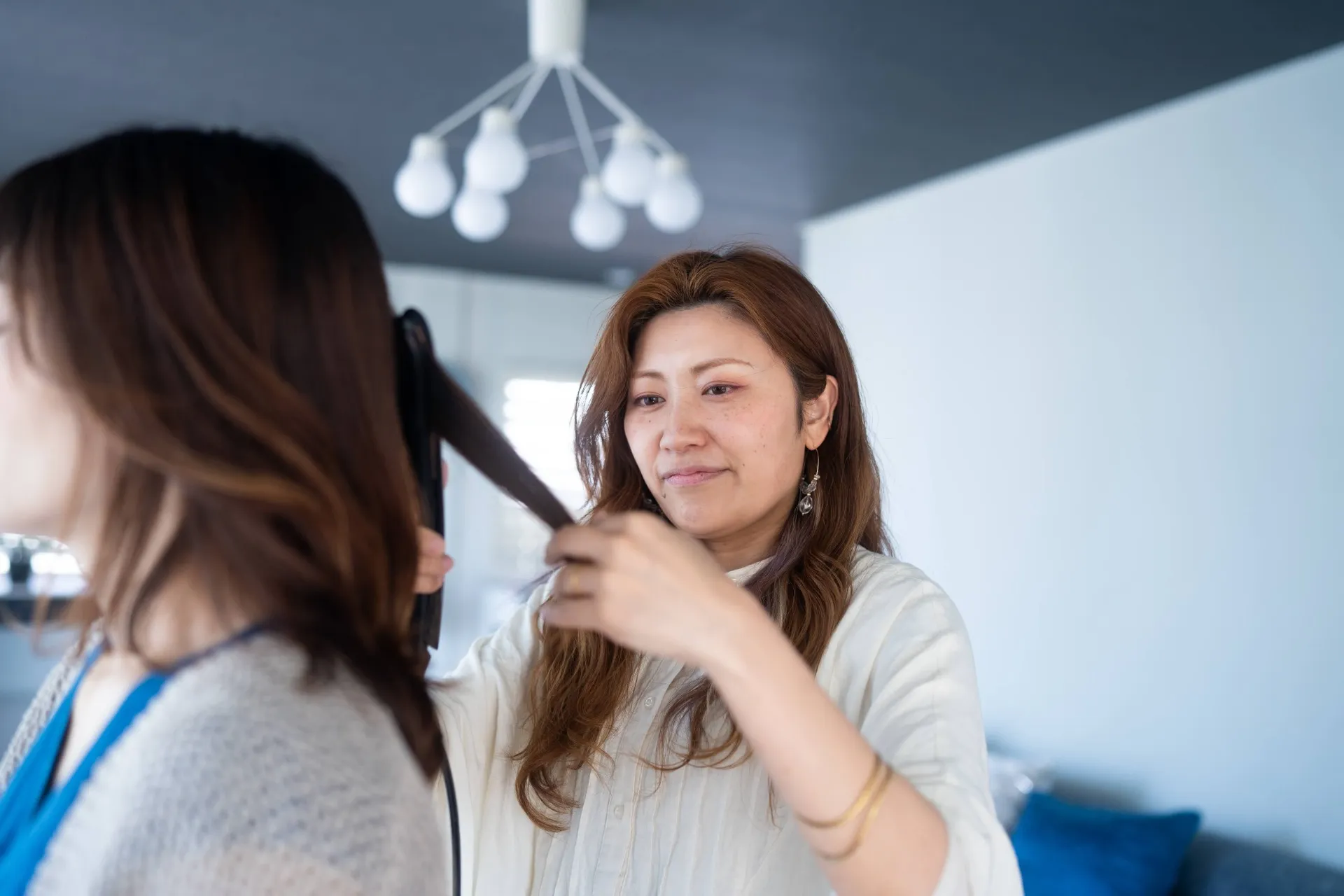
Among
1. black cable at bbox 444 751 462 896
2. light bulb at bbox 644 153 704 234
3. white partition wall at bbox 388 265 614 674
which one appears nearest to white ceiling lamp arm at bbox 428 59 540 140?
light bulb at bbox 644 153 704 234

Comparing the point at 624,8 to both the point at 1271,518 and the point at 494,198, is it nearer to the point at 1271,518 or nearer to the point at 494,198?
the point at 494,198

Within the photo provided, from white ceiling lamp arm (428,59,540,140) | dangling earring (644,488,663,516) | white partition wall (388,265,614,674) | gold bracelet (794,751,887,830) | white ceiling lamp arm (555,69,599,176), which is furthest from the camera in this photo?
white partition wall (388,265,614,674)

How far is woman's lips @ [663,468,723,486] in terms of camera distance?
137 cm

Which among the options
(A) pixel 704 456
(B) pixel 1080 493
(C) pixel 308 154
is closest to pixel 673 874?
(A) pixel 704 456

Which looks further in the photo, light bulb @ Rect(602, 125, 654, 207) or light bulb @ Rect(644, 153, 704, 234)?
light bulb @ Rect(644, 153, 704, 234)

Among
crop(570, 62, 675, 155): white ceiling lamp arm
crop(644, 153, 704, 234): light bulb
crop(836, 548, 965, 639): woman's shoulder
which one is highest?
crop(570, 62, 675, 155): white ceiling lamp arm

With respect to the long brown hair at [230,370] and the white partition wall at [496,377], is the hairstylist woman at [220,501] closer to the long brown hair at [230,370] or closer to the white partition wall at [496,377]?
the long brown hair at [230,370]

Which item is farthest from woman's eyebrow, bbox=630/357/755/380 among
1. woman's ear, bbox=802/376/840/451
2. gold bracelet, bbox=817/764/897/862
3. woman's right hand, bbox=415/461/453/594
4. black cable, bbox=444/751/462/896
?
gold bracelet, bbox=817/764/897/862

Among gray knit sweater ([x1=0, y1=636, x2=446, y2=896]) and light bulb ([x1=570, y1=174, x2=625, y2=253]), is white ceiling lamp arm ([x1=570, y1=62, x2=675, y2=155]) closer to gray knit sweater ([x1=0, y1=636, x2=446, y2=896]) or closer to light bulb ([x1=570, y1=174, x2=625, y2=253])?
light bulb ([x1=570, y1=174, x2=625, y2=253])

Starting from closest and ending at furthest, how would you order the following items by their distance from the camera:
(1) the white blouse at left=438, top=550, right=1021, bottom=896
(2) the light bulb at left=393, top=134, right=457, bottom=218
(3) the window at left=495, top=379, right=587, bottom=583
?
(1) the white blouse at left=438, top=550, right=1021, bottom=896
(2) the light bulb at left=393, top=134, right=457, bottom=218
(3) the window at left=495, top=379, right=587, bottom=583

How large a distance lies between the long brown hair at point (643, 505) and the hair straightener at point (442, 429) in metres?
0.46

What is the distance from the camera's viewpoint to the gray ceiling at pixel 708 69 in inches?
103

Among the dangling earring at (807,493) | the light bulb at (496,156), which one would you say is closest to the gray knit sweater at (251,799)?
the dangling earring at (807,493)

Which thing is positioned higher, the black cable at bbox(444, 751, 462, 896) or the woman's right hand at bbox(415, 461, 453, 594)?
the woman's right hand at bbox(415, 461, 453, 594)
